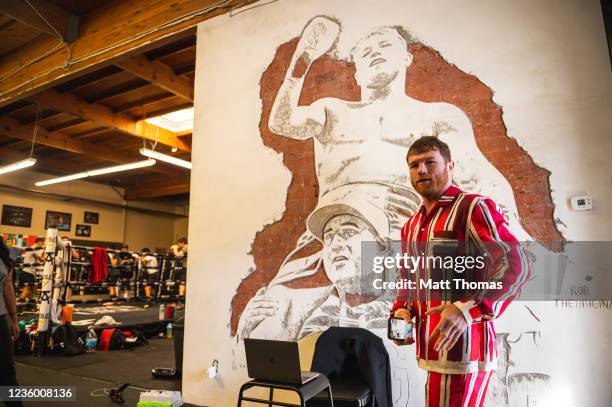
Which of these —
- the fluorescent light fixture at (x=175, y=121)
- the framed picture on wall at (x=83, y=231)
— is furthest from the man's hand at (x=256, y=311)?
the framed picture on wall at (x=83, y=231)

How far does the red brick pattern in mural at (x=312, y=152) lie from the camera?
2.53 metres

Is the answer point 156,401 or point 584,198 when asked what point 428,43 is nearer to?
point 584,198

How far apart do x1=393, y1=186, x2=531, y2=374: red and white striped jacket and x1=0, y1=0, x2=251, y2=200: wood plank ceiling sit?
10.5ft

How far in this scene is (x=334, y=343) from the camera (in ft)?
8.55

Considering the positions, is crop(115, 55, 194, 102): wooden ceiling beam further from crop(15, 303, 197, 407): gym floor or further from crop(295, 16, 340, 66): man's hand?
crop(15, 303, 197, 407): gym floor

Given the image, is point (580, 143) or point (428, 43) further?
point (428, 43)

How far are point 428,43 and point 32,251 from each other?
1020cm

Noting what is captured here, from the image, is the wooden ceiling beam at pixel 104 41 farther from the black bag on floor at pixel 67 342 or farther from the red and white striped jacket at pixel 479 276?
the black bag on floor at pixel 67 342

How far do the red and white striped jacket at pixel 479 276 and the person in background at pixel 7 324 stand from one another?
2.74 metres

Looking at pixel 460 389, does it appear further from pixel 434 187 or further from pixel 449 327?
pixel 434 187

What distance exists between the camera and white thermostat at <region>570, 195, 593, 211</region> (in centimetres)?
240

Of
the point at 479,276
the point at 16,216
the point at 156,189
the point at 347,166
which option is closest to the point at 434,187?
the point at 479,276

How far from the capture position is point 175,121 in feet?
27.3

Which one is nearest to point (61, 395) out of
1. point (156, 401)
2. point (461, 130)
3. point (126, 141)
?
point (156, 401)
